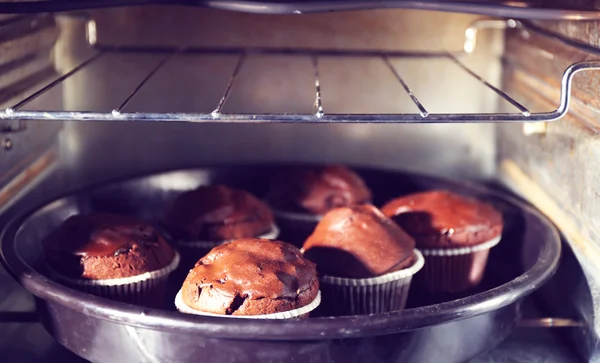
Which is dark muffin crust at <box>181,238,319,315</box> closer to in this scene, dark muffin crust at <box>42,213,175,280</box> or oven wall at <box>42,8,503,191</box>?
dark muffin crust at <box>42,213,175,280</box>

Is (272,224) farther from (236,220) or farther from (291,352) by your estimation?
(291,352)

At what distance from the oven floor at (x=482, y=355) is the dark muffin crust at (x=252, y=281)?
0.92 ft

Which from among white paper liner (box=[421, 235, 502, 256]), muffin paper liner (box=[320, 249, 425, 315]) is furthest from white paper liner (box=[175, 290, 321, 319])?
white paper liner (box=[421, 235, 502, 256])

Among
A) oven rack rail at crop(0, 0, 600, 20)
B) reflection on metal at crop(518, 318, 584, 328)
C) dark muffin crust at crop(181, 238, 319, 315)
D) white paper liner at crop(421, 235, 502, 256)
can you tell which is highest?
oven rack rail at crop(0, 0, 600, 20)

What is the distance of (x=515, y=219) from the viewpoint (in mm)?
1452

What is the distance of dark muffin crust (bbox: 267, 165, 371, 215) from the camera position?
5.10 feet

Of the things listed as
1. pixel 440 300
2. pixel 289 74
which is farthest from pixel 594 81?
pixel 289 74

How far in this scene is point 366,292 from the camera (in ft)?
4.14

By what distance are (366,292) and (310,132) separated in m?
0.59

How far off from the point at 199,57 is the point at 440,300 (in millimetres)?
789

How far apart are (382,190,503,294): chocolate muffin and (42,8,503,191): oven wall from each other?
1.16ft

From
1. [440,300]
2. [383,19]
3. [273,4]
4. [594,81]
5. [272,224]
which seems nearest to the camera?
[273,4]

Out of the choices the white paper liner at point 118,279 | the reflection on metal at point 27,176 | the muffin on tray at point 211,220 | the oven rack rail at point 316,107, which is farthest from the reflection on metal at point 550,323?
the reflection on metal at point 27,176

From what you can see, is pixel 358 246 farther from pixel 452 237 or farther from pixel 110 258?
pixel 110 258
